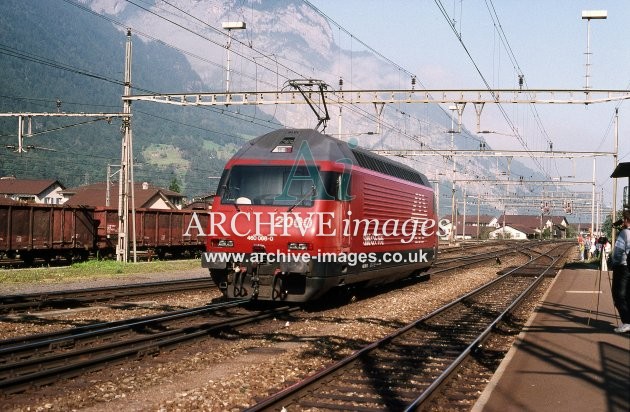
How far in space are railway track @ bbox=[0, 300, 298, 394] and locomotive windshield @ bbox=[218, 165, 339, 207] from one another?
93.7 inches

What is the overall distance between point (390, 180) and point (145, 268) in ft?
43.5

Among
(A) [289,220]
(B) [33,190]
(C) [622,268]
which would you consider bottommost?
(C) [622,268]

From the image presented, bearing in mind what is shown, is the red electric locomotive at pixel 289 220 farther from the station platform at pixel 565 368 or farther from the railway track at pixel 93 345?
the station platform at pixel 565 368

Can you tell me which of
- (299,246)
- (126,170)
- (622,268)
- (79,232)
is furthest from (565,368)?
(79,232)

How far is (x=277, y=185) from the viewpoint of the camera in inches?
566

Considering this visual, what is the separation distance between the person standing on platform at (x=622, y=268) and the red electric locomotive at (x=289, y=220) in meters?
5.43

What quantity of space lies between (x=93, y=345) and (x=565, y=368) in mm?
6919

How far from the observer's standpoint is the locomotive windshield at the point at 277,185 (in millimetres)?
14177

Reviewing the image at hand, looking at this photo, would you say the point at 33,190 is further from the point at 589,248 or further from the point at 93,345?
the point at 93,345

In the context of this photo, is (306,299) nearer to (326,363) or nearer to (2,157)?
(326,363)

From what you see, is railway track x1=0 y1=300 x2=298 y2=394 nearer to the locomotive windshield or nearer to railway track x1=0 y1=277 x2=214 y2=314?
the locomotive windshield

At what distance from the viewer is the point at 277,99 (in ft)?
87.6

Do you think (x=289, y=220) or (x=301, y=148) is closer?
(x=289, y=220)

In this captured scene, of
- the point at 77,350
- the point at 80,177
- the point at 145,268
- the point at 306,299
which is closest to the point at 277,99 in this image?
the point at 145,268
